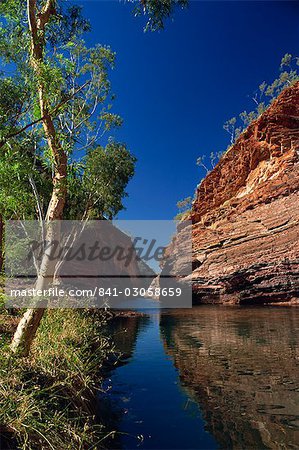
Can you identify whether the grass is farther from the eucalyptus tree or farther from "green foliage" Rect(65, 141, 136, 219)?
"green foliage" Rect(65, 141, 136, 219)

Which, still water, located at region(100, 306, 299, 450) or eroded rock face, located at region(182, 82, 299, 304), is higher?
eroded rock face, located at region(182, 82, 299, 304)

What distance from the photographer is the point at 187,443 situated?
612 centimetres

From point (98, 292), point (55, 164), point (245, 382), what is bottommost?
point (245, 382)

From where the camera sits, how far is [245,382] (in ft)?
30.0

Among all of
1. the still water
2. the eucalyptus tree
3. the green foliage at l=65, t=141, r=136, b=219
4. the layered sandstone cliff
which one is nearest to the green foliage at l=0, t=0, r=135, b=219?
the eucalyptus tree

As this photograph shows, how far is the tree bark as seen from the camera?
278 inches

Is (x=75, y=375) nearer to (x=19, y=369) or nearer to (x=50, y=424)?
(x=19, y=369)

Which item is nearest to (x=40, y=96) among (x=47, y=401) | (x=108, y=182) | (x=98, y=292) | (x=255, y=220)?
(x=47, y=401)

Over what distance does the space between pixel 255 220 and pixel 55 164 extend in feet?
122

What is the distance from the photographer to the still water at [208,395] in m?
6.25

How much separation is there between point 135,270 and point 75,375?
9325cm

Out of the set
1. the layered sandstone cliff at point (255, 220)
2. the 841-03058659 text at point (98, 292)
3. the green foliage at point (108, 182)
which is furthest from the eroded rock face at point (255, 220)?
the green foliage at point (108, 182)

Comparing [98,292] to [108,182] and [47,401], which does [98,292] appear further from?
[47,401]

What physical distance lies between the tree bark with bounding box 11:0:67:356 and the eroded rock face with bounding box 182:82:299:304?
103ft
